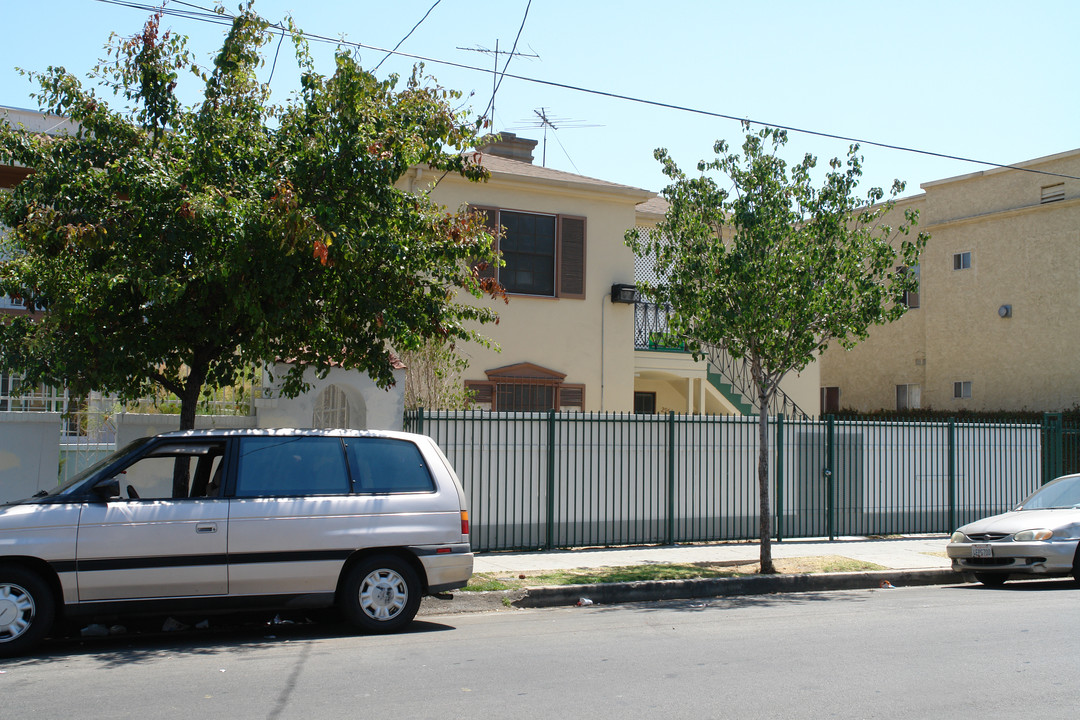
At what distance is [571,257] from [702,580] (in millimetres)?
9469

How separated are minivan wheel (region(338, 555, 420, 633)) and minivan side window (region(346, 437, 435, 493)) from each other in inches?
25.1

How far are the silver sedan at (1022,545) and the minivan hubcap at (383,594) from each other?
7.37 m

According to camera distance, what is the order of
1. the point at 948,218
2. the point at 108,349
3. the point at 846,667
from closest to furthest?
the point at 846,667 → the point at 108,349 → the point at 948,218

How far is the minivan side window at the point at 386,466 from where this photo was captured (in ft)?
28.2

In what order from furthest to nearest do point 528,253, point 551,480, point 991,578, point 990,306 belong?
point 990,306
point 528,253
point 551,480
point 991,578

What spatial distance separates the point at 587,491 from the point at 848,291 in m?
4.52

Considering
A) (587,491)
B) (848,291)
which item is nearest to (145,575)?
(587,491)

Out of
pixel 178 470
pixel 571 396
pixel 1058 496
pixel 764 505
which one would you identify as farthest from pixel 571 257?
pixel 178 470

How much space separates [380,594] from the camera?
27.8ft

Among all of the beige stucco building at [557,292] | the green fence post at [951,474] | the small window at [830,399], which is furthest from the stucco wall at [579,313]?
the small window at [830,399]

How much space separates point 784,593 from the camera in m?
11.6

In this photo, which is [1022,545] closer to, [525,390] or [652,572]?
[652,572]

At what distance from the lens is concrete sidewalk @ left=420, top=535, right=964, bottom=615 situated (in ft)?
34.0

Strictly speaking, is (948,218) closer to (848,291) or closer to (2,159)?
(848,291)
